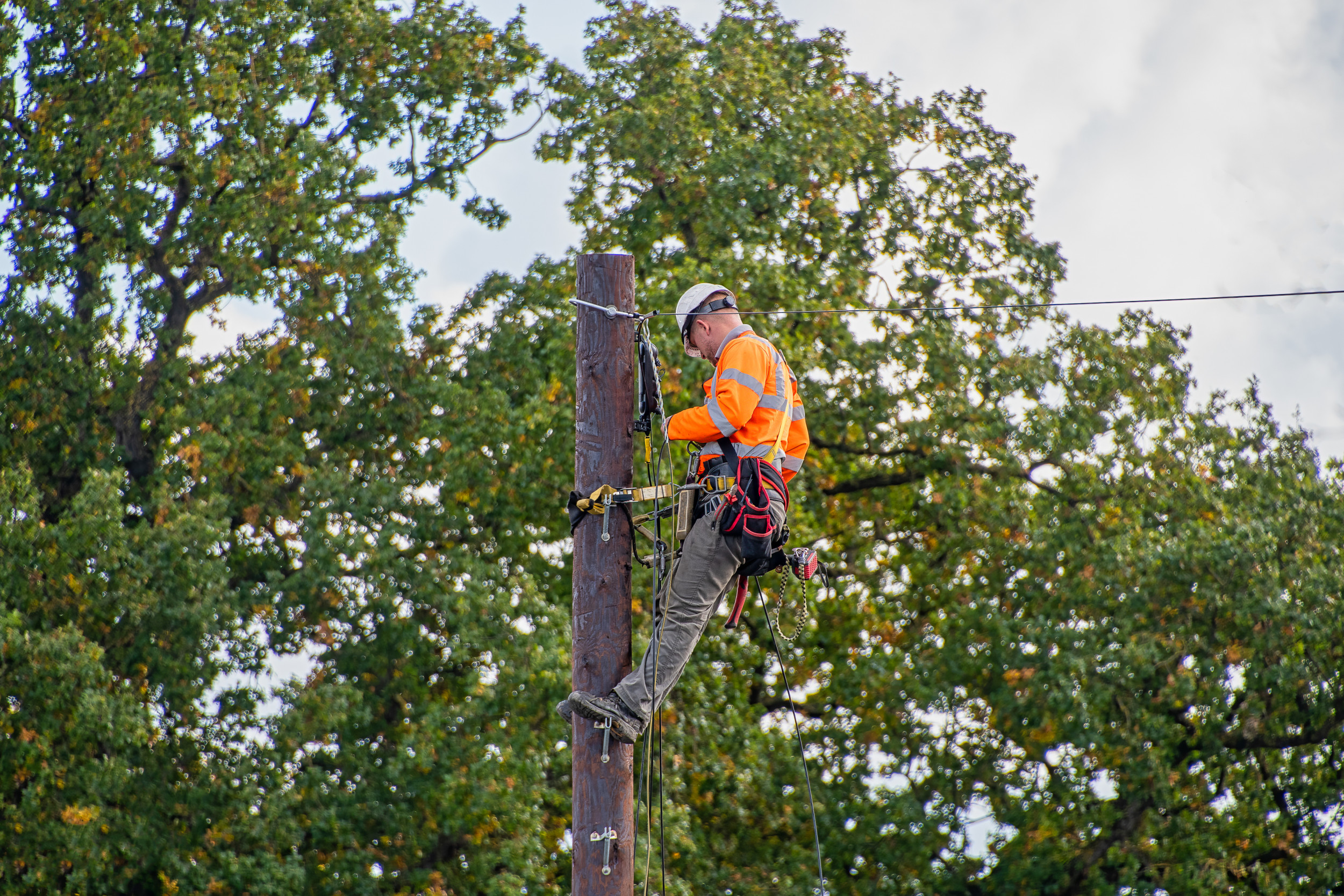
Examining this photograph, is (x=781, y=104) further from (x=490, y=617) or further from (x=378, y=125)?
(x=490, y=617)

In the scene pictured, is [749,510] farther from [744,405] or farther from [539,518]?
[539,518]

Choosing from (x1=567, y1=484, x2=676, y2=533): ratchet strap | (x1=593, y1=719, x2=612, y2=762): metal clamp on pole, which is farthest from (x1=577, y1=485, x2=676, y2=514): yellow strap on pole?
(x1=593, y1=719, x2=612, y2=762): metal clamp on pole

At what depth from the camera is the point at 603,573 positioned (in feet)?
17.7

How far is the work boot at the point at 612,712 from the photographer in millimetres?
5203

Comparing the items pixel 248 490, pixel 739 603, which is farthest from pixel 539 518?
pixel 739 603

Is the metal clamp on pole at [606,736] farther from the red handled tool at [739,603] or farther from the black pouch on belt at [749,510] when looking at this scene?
the black pouch on belt at [749,510]

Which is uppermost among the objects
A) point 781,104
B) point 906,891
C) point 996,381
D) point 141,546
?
point 781,104

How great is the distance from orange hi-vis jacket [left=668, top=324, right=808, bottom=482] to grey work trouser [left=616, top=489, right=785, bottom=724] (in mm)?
221

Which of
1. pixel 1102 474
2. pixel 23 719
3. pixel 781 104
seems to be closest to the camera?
pixel 23 719

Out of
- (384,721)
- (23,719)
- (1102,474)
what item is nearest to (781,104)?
(1102,474)

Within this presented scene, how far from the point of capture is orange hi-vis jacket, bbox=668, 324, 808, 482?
210 inches

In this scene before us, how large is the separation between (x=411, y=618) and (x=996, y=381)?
595cm

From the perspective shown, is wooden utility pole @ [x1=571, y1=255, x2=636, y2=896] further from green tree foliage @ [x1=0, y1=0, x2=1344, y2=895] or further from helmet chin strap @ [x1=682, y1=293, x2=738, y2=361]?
green tree foliage @ [x1=0, y1=0, x2=1344, y2=895]

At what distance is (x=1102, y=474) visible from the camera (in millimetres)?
13172
